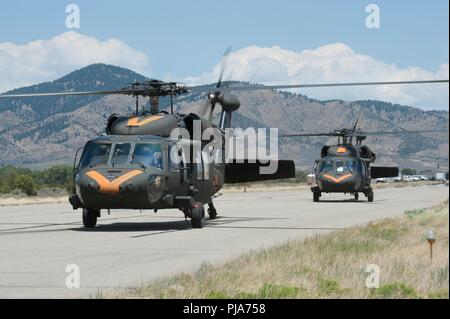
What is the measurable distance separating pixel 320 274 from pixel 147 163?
965 cm

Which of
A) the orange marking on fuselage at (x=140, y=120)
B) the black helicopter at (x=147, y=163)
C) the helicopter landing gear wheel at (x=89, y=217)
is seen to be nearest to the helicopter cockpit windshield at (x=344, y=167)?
the black helicopter at (x=147, y=163)

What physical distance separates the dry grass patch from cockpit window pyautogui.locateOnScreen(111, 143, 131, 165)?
18.7 feet

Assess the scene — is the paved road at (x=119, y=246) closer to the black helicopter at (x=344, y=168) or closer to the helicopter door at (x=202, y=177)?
the helicopter door at (x=202, y=177)

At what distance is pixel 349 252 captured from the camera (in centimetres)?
1427

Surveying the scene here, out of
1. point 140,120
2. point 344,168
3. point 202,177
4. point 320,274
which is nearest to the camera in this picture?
point 320,274

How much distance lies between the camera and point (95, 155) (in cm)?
2047

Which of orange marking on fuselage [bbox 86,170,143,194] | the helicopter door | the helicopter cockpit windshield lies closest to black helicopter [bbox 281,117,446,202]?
the helicopter cockpit windshield

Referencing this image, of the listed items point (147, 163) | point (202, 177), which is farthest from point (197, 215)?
point (147, 163)

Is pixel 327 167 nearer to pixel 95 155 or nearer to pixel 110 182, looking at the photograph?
pixel 95 155

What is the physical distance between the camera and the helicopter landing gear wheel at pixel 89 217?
70.8ft

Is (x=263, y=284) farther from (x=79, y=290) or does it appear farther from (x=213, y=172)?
(x=213, y=172)

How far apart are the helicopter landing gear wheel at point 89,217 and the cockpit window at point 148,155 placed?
220cm

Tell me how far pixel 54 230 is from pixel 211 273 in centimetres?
1098
